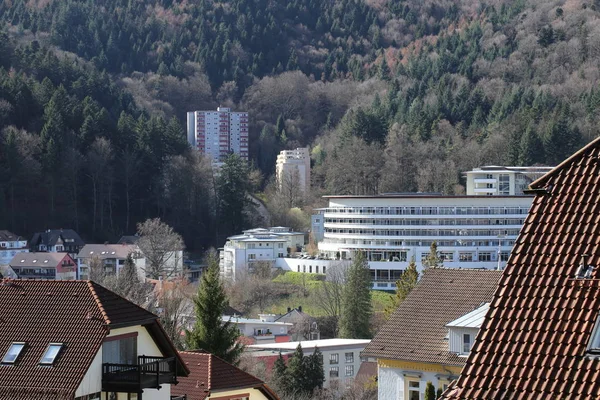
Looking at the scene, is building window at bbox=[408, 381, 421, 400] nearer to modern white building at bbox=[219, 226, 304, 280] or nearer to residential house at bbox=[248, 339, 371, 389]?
residential house at bbox=[248, 339, 371, 389]

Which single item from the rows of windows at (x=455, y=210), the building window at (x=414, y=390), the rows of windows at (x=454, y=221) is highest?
the rows of windows at (x=455, y=210)

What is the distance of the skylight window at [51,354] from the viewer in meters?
19.7

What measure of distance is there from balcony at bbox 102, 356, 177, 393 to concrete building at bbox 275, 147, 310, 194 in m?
130

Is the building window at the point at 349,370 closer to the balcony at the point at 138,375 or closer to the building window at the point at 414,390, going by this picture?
the building window at the point at 414,390

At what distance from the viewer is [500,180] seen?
122375 mm

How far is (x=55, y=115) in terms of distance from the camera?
124688 mm

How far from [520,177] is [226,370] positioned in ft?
331

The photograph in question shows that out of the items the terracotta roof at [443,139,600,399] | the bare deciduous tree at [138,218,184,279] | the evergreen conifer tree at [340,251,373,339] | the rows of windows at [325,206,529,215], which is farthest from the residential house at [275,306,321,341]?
the terracotta roof at [443,139,600,399]

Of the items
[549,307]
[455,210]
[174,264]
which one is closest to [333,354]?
[174,264]

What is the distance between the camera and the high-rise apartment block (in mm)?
192500

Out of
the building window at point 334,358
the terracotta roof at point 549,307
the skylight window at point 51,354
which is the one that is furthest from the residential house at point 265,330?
the terracotta roof at point 549,307

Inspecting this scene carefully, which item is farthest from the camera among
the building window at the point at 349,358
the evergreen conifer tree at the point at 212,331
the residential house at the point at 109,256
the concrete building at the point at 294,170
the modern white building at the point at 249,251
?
the concrete building at the point at 294,170

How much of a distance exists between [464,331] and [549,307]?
47.7ft

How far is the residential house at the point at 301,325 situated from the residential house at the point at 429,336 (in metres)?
52.4
